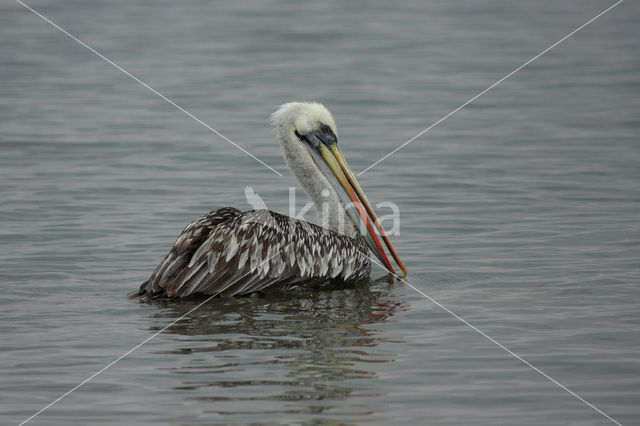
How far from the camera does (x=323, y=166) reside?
756 cm

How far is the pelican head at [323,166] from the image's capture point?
7441 mm

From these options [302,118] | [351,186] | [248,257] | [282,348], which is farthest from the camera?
[351,186]

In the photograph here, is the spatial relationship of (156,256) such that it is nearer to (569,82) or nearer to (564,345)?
(564,345)

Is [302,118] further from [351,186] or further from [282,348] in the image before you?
[282,348]

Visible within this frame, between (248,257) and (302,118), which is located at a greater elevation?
(302,118)

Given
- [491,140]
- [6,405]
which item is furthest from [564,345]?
[491,140]

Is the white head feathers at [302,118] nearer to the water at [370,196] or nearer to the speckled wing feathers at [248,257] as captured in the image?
the speckled wing feathers at [248,257]

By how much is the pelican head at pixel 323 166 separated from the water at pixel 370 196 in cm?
50

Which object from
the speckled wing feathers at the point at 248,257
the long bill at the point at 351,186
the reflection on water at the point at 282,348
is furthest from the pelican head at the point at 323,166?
the reflection on water at the point at 282,348

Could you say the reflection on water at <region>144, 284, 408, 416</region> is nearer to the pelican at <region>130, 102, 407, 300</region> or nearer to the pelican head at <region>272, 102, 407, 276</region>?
the pelican at <region>130, 102, 407, 300</region>

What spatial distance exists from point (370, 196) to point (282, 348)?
441cm

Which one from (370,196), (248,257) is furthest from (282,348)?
(370,196)

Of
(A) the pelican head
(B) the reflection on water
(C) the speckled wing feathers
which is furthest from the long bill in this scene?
(B) the reflection on water

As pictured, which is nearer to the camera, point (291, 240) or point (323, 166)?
point (291, 240)
